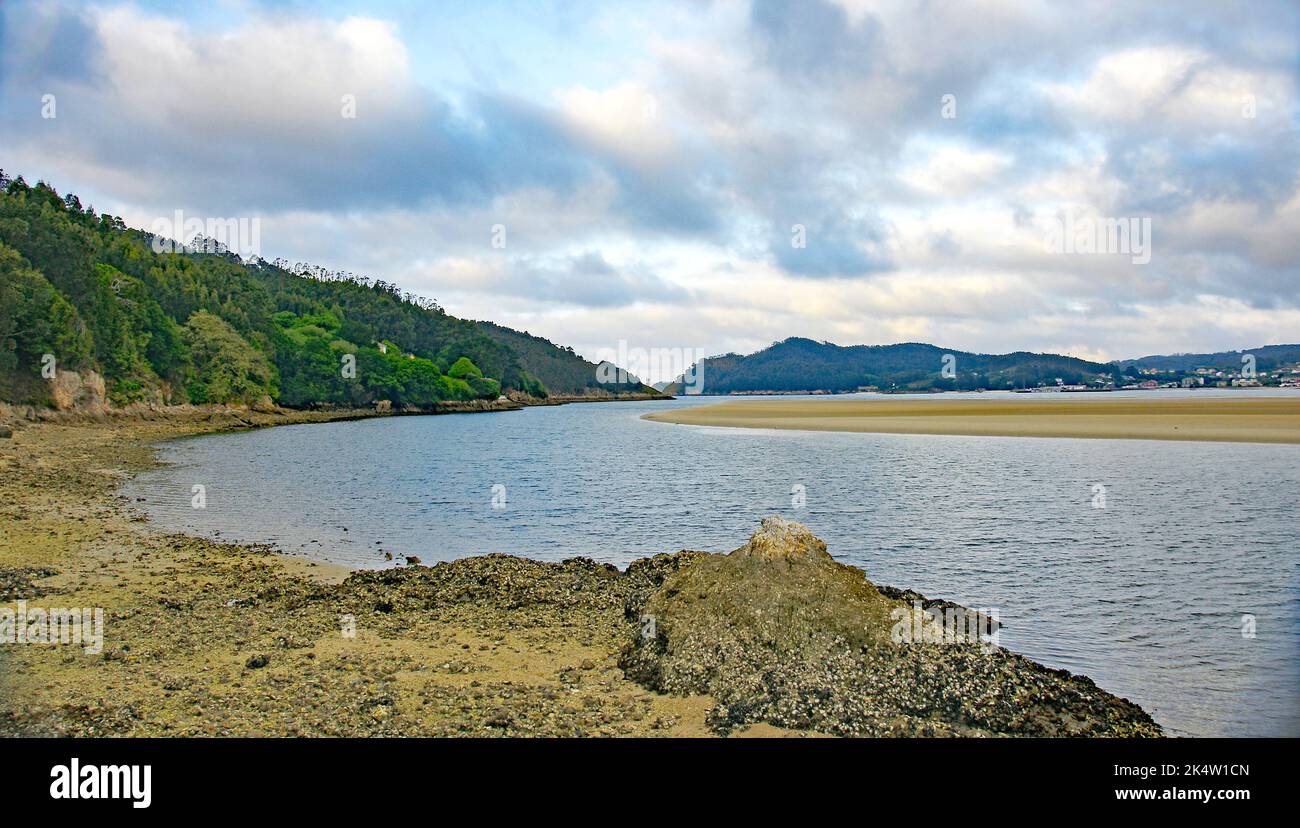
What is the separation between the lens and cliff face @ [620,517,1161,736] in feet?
31.6

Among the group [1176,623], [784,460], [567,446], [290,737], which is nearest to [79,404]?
[567,446]

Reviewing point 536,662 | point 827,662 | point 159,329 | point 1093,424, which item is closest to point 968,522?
point 827,662

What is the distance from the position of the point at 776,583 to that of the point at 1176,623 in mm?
8992

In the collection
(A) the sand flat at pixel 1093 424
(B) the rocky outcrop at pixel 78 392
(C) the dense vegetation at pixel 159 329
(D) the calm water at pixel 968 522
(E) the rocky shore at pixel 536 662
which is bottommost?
(D) the calm water at pixel 968 522

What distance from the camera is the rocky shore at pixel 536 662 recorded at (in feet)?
31.3

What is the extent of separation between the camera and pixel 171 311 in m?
121

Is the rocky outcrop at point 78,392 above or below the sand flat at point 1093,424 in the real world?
above

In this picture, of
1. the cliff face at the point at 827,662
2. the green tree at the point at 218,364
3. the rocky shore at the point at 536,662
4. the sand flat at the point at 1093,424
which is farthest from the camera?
the green tree at the point at 218,364

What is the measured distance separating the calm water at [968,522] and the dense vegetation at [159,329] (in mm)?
25985

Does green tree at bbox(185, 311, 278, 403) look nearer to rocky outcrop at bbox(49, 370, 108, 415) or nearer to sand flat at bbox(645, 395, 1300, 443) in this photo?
rocky outcrop at bbox(49, 370, 108, 415)

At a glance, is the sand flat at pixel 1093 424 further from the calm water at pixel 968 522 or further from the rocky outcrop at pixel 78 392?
the rocky outcrop at pixel 78 392

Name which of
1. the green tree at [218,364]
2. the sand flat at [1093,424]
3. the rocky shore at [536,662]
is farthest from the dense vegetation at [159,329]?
the sand flat at [1093,424]

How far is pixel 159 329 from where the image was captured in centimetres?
10206

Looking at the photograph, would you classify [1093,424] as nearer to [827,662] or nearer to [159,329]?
[827,662]
